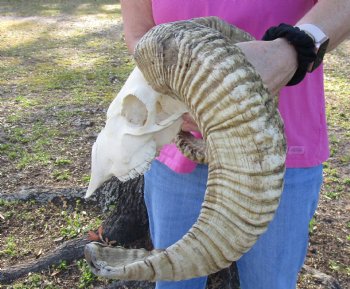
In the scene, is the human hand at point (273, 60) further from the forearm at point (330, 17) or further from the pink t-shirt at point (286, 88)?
the pink t-shirt at point (286, 88)

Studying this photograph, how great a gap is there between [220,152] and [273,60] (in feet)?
0.89

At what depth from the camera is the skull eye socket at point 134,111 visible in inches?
63.4

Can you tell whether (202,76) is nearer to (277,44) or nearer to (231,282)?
(277,44)

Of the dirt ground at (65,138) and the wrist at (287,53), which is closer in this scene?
the wrist at (287,53)

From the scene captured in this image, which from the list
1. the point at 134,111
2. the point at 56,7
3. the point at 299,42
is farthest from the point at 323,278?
the point at 56,7

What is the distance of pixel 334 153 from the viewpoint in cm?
530

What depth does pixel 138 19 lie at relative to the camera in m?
2.12

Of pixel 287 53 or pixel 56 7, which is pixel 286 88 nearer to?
pixel 287 53

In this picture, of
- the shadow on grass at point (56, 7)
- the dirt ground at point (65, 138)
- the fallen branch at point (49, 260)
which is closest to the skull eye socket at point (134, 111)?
the dirt ground at point (65, 138)

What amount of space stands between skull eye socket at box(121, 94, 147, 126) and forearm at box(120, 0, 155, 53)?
0.52 metres

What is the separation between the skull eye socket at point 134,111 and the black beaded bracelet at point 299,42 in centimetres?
44

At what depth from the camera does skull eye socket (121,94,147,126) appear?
1.61 m

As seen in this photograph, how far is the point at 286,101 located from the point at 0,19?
1140 cm

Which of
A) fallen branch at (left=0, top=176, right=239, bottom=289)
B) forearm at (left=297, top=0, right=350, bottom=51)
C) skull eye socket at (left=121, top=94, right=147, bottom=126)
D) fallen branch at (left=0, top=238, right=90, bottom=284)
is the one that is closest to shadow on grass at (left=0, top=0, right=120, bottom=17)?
fallen branch at (left=0, top=176, right=239, bottom=289)
